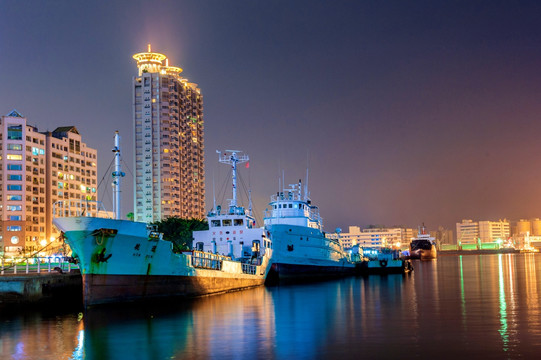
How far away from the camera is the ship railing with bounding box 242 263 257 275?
176ft

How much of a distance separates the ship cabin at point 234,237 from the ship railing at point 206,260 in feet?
24.0

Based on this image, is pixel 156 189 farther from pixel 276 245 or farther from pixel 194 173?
pixel 276 245

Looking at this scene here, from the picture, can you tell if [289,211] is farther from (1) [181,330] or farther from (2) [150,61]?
Result: (2) [150,61]

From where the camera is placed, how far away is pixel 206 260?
45.5 m

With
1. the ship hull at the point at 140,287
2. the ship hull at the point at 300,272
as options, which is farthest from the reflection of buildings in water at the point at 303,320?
the ship hull at the point at 300,272

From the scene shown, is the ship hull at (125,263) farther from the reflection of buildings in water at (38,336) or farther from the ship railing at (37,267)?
the ship railing at (37,267)

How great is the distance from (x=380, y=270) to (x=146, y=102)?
113011 mm

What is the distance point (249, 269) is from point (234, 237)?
11.9 feet

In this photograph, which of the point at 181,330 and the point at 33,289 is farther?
the point at 33,289

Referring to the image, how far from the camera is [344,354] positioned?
72.2 ft

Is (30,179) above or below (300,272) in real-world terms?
above

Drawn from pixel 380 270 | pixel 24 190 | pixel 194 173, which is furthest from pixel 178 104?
pixel 380 270

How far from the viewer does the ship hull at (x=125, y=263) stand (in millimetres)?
35844

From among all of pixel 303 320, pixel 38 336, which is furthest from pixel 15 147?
pixel 303 320
